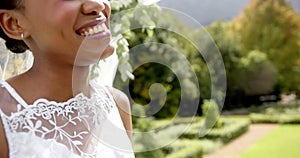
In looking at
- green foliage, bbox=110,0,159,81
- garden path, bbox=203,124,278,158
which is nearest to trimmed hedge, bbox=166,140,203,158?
garden path, bbox=203,124,278,158

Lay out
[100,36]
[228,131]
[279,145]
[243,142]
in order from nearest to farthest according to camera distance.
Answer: [100,36]
[228,131]
[243,142]
[279,145]

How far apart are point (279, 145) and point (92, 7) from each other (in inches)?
278

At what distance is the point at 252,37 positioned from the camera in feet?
22.7

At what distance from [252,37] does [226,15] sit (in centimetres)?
75

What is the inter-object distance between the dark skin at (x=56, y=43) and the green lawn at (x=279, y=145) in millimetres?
6516

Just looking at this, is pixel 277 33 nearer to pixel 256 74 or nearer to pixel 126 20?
pixel 256 74

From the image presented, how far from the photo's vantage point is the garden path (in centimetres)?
621

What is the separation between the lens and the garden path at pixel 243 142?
6.21 meters

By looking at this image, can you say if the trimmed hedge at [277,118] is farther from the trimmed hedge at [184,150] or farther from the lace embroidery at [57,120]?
the lace embroidery at [57,120]

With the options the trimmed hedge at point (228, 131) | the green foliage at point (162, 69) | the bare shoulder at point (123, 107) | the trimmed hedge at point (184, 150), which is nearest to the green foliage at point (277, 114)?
the trimmed hedge at point (228, 131)

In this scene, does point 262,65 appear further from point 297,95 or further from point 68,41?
point 68,41

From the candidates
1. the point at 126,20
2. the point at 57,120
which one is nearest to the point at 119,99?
the point at 57,120

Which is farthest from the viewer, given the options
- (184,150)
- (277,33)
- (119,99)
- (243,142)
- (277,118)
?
(277,118)

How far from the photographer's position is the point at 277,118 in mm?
7348
